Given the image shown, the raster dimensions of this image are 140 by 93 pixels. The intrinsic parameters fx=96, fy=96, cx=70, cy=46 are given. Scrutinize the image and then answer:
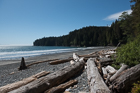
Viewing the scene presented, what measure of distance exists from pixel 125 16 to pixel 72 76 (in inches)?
Result: 1477

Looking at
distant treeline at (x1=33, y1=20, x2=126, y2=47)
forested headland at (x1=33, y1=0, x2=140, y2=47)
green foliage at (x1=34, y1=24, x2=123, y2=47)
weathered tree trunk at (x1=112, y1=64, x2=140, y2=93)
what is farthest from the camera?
green foliage at (x1=34, y1=24, x2=123, y2=47)

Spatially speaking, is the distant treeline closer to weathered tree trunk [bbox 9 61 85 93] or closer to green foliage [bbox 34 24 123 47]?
green foliage [bbox 34 24 123 47]

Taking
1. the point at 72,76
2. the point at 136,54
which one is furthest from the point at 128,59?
the point at 72,76

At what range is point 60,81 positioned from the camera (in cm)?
442

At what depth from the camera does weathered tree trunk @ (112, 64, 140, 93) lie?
10.2ft

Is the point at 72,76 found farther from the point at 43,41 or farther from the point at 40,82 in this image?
the point at 43,41

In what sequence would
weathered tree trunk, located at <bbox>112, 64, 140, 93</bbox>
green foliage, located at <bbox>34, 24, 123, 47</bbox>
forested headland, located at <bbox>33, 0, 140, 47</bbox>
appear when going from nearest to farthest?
1. weathered tree trunk, located at <bbox>112, 64, 140, 93</bbox>
2. forested headland, located at <bbox>33, 0, 140, 47</bbox>
3. green foliage, located at <bbox>34, 24, 123, 47</bbox>

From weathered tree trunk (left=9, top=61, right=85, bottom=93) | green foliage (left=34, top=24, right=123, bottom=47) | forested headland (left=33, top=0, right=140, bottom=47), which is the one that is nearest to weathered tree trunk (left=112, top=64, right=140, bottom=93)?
weathered tree trunk (left=9, top=61, right=85, bottom=93)

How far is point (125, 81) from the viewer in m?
3.21

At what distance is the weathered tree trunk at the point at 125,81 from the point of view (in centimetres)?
310

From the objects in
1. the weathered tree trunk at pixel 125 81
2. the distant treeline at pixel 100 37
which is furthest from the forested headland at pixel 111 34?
→ the weathered tree trunk at pixel 125 81

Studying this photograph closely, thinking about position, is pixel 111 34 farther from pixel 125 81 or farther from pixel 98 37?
pixel 125 81

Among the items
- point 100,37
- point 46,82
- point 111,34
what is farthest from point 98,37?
point 46,82

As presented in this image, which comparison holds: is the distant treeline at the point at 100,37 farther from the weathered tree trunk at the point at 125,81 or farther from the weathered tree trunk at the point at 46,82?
the weathered tree trunk at the point at 46,82
